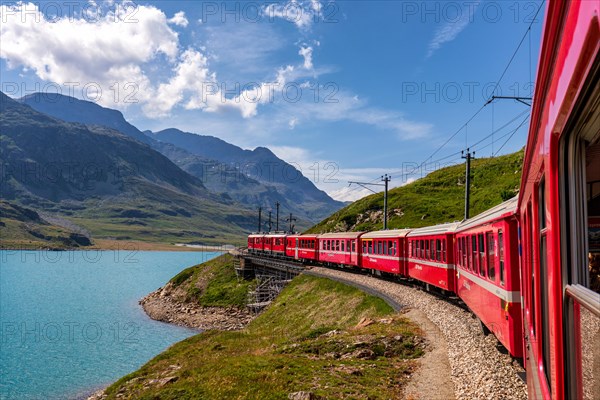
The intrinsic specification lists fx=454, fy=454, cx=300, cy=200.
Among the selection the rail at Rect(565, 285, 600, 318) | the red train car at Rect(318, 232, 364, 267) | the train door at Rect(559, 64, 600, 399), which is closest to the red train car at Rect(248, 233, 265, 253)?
the red train car at Rect(318, 232, 364, 267)

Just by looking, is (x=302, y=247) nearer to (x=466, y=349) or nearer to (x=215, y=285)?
(x=215, y=285)

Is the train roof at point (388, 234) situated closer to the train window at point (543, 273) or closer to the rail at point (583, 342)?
the train window at point (543, 273)

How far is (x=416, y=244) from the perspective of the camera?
25.7 metres

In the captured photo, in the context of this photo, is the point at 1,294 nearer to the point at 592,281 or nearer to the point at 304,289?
the point at 304,289

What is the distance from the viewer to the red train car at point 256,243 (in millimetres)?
69794

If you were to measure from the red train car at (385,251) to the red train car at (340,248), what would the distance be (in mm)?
1111

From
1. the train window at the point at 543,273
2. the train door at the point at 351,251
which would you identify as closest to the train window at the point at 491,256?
the train window at the point at 543,273

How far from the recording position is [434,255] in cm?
2211

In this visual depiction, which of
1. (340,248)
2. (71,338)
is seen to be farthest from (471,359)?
(71,338)

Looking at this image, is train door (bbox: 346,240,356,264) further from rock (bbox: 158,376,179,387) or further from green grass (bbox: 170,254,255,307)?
rock (bbox: 158,376,179,387)

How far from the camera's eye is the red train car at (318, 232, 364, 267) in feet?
125

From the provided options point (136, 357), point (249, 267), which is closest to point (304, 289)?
point (136, 357)

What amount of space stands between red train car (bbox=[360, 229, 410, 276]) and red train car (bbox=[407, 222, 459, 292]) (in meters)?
1.01

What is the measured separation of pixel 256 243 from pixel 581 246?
7146 centimetres
